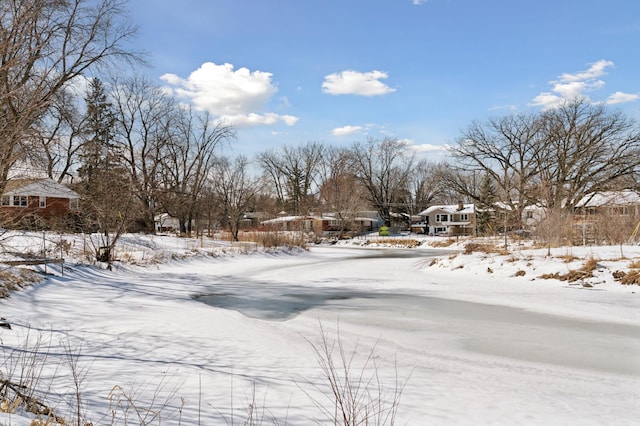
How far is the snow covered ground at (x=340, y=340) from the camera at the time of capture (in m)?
4.86

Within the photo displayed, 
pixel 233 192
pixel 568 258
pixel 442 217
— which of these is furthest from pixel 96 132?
pixel 442 217

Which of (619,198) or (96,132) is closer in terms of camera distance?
(619,198)

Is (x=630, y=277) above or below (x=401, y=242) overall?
above

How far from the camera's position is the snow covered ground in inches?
191

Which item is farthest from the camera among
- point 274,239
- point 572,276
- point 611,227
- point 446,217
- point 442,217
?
point 442,217

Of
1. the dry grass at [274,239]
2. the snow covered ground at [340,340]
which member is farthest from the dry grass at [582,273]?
the dry grass at [274,239]

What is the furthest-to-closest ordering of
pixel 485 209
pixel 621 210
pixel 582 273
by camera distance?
pixel 485 209, pixel 621 210, pixel 582 273

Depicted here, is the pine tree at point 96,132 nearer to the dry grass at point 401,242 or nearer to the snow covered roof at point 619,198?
the dry grass at point 401,242

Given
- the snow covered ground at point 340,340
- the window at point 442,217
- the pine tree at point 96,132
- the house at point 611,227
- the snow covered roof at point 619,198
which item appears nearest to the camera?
the snow covered ground at point 340,340

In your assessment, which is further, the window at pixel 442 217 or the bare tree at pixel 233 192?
the window at pixel 442 217

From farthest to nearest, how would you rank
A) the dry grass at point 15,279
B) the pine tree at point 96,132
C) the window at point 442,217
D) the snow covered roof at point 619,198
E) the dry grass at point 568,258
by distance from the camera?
the window at point 442,217 → the pine tree at point 96,132 → the snow covered roof at point 619,198 → the dry grass at point 568,258 → the dry grass at point 15,279

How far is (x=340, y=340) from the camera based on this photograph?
803 centimetres

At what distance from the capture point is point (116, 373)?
5570 millimetres

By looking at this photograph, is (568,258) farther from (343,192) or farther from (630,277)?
(343,192)
